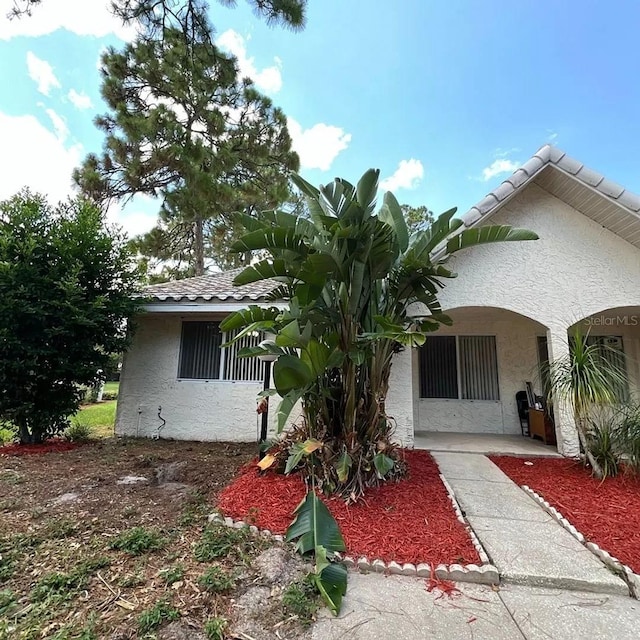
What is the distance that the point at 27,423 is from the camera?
7.51m

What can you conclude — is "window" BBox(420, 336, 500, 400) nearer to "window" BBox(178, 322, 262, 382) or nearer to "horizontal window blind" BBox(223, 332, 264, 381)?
"horizontal window blind" BBox(223, 332, 264, 381)

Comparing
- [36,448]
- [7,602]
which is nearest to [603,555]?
[7,602]

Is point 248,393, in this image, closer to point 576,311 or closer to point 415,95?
point 576,311

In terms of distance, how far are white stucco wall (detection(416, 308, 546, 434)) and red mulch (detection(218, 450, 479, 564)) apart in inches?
162

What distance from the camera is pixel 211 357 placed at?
8.88m

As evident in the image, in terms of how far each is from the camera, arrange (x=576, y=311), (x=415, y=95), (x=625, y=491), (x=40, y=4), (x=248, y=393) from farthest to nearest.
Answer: (x=415, y=95)
(x=248, y=393)
(x=576, y=311)
(x=40, y=4)
(x=625, y=491)

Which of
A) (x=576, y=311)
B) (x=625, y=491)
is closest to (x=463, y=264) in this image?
(x=576, y=311)

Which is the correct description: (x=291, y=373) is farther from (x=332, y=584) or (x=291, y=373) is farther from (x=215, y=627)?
(x=215, y=627)

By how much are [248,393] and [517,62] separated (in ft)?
45.1

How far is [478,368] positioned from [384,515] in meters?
6.38

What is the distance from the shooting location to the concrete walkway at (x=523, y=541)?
10.3 feet

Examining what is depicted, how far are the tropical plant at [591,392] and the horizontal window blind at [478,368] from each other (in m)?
3.34

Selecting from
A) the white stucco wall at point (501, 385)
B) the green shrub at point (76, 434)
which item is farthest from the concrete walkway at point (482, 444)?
the green shrub at point (76, 434)

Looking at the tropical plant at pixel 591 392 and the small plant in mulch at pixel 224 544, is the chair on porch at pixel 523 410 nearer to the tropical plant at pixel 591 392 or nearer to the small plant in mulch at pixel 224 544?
the tropical plant at pixel 591 392
